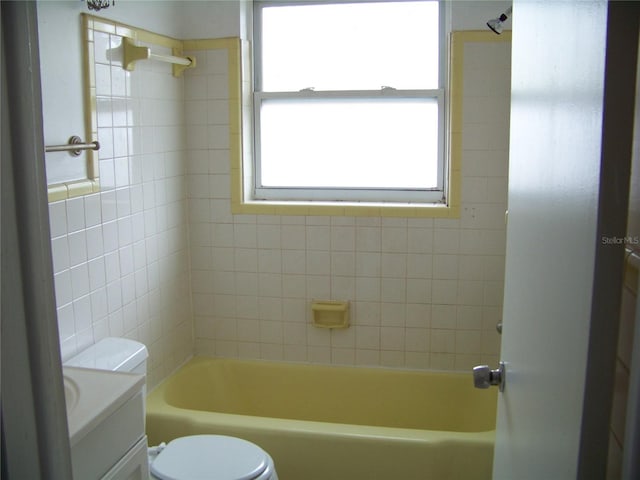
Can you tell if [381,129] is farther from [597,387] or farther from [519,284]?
[597,387]

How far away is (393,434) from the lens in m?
2.46

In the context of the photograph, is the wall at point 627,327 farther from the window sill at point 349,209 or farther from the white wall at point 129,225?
the window sill at point 349,209

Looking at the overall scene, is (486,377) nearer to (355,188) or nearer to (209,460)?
(209,460)

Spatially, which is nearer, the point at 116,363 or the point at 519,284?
A: the point at 519,284

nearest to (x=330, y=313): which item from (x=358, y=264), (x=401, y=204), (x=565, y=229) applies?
(x=358, y=264)

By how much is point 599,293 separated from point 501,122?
2.23 m

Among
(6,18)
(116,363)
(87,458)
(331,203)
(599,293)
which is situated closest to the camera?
(6,18)

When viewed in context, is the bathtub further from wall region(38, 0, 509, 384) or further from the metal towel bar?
the metal towel bar

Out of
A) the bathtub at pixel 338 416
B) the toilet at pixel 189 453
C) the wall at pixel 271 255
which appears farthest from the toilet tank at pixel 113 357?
the bathtub at pixel 338 416

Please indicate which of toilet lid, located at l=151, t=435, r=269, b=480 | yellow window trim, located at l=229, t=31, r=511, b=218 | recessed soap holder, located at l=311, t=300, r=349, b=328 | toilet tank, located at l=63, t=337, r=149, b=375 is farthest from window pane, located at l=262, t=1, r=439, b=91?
toilet lid, located at l=151, t=435, r=269, b=480

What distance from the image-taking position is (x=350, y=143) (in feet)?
10.5

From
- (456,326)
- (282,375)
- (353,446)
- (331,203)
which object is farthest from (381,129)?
(353,446)

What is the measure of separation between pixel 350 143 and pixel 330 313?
848 millimetres

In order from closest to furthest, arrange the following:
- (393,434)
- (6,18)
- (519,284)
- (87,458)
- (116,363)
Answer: (6,18), (519,284), (87,458), (116,363), (393,434)
